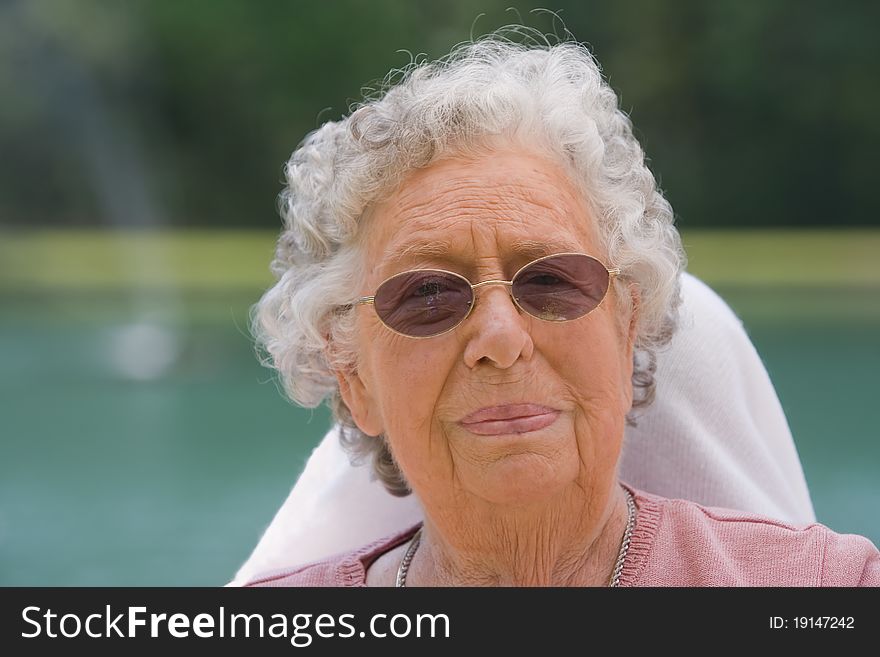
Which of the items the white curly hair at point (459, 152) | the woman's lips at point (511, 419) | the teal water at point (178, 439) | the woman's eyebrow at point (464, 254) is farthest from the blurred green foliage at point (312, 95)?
the woman's lips at point (511, 419)

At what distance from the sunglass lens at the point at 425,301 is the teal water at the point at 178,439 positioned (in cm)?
306

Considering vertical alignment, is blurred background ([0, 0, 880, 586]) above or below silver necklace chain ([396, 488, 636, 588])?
above

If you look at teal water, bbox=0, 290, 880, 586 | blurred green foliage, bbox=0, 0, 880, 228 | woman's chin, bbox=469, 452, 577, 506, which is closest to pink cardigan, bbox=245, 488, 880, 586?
woman's chin, bbox=469, 452, 577, 506

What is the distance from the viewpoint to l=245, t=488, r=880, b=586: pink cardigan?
151 cm

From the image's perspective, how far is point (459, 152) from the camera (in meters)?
1.55

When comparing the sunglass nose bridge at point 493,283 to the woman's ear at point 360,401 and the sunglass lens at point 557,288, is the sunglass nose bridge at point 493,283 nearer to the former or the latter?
the sunglass lens at point 557,288

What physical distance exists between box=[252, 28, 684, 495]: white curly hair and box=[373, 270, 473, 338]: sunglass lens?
4.8 inches

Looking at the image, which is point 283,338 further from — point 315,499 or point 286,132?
point 286,132

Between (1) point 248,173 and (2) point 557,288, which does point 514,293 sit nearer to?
(2) point 557,288

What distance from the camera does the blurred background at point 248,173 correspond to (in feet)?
35.6

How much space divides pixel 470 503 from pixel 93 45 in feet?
56.9

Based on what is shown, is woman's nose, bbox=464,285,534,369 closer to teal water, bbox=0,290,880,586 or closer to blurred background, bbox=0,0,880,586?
teal water, bbox=0,290,880,586

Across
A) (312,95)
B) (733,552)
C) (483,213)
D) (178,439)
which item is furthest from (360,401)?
(312,95)
